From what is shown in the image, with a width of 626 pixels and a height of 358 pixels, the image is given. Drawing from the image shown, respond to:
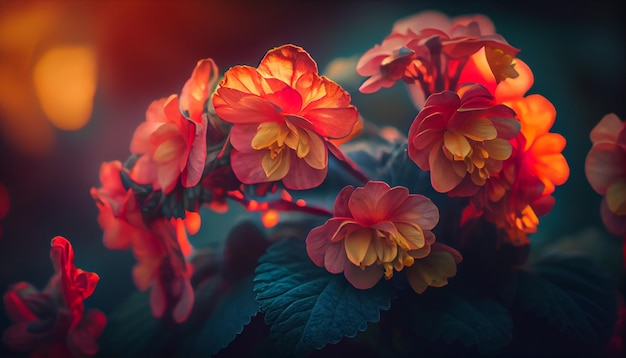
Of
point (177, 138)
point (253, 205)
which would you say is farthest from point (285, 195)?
point (177, 138)

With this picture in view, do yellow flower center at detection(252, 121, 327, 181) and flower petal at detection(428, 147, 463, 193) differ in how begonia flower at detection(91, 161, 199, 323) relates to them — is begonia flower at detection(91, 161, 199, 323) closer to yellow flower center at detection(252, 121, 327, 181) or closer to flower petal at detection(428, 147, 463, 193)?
yellow flower center at detection(252, 121, 327, 181)

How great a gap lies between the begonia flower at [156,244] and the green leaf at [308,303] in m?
0.11

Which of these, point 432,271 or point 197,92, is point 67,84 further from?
point 432,271

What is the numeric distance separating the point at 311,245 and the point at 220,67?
281 millimetres

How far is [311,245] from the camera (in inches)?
22.4

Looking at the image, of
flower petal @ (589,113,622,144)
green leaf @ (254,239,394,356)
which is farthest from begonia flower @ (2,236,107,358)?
flower petal @ (589,113,622,144)

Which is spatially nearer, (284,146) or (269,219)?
(284,146)

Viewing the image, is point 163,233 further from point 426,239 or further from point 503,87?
point 503,87

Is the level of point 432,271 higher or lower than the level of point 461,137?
lower

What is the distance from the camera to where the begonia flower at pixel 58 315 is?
62cm

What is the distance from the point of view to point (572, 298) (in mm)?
628

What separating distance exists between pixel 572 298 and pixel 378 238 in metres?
0.25

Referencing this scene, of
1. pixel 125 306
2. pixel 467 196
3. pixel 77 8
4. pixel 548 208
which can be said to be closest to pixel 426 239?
pixel 467 196

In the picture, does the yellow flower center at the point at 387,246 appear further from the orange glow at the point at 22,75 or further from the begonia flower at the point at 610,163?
the orange glow at the point at 22,75
